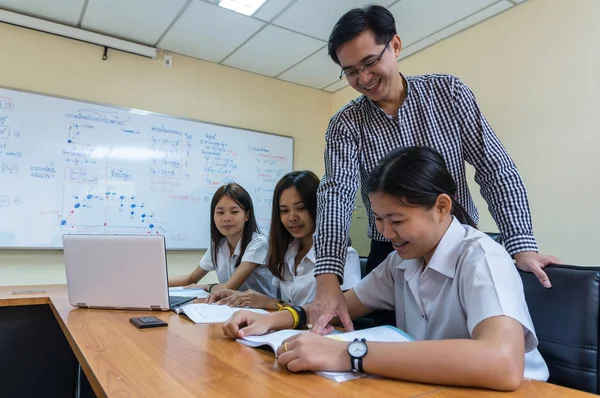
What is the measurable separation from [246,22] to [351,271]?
187cm

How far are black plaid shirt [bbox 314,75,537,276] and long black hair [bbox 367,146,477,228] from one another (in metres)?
0.22

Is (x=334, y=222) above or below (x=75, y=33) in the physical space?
below

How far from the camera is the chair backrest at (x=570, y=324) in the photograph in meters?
0.78

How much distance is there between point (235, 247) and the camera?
7.29 feet

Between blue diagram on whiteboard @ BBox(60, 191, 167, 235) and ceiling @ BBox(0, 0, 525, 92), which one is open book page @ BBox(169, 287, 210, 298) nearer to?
blue diagram on whiteboard @ BBox(60, 191, 167, 235)

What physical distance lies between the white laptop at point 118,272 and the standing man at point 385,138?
503mm

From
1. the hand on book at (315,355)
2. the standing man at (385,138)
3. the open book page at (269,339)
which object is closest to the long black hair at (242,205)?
the standing man at (385,138)

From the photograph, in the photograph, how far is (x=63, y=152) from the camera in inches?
105

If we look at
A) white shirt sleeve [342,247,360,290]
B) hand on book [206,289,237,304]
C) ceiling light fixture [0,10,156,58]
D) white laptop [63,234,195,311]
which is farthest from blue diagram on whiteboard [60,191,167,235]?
white shirt sleeve [342,247,360,290]

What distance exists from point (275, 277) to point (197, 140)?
166 centimetres

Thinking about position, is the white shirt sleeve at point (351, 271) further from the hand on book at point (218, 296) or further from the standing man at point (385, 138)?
the hand on book at point (218, 296)

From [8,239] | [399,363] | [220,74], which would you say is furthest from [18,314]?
[220,74]

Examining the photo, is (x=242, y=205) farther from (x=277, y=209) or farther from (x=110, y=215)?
(x=110, y=215)

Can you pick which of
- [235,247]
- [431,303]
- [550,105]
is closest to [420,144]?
[431,303]
